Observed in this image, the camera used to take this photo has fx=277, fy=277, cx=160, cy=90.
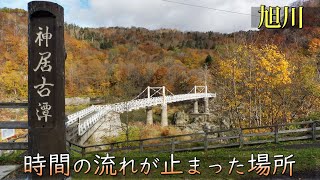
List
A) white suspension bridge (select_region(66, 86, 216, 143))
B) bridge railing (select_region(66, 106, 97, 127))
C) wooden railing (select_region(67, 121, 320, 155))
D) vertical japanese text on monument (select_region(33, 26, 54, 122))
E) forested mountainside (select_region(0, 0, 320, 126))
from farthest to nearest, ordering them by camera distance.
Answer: bridge railing (select_region(66, 106, 97, 127)) < white suspension bridge (select_region(66, 86, 216, 143)) < forested mountainside (select_region(0, 0, 320, 126)) < wooden railing (select_region(67, 121, 320, 155)) < vertical japanese text on monument (select_region(33, 26, 54, 122))

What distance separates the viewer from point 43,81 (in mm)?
3422

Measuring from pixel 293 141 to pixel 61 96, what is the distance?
876 cm

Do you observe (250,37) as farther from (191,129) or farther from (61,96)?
(191,129)

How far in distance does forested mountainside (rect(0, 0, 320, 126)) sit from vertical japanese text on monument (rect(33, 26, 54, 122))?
30.0 feet

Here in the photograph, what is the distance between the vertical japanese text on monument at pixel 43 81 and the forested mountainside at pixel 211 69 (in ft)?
30.0

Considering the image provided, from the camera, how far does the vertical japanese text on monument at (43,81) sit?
3.42 meters

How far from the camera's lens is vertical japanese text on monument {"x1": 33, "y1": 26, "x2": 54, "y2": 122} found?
342cm

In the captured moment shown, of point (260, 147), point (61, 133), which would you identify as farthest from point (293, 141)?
point (61, 133)

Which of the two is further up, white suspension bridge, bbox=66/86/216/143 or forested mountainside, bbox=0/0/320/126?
forested mountainside, bbox=0/0/320/126

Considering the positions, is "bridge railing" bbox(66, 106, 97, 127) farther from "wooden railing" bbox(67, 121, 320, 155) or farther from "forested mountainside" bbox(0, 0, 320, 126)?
"wooden railing" bbox(67, 121, 320, 155)

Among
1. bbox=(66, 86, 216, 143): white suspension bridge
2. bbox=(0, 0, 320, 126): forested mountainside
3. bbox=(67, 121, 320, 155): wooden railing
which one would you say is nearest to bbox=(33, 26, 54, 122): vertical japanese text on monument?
bbox=(66, 86, 216, 143): white suspension bridge

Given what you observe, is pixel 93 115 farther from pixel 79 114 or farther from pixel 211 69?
pixel 211 69

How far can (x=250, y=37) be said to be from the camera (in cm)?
1325

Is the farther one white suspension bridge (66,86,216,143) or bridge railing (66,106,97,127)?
bridge railing (66,106,97,127)
